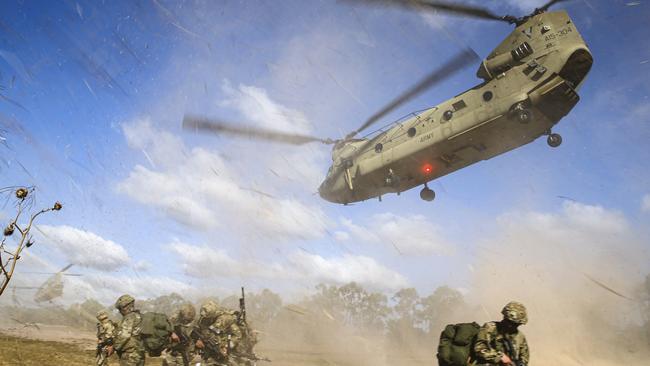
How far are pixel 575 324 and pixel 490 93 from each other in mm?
17768

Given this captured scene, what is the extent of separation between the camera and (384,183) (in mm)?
14391

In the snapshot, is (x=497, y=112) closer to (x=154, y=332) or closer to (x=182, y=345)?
(x=182, y=345)

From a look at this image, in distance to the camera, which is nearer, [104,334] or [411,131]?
[104,334]

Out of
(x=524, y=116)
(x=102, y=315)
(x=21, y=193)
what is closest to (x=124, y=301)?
(x=102, y=315)

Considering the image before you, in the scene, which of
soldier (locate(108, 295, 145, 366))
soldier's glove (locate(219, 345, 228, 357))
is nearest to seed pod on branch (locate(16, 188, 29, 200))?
soldier (locate(108, 295, 145, 366))

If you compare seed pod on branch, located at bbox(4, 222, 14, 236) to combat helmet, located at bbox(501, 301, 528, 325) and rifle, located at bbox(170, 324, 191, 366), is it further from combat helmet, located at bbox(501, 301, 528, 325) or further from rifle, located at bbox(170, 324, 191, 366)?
combat helmet, located at bbox(501, 301, 528, 325)

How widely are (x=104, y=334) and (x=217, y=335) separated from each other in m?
1.90

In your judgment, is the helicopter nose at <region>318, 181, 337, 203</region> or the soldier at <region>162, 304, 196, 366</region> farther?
the helicopter nose at <region>318, 181, 337, 203</region>

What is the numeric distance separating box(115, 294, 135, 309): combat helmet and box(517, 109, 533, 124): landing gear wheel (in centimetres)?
1049

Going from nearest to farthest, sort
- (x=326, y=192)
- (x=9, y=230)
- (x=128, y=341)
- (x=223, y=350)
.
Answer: (x=9, y=230) < (x=128, y=341) < (x=223, y=350) < (x=326, y=192)

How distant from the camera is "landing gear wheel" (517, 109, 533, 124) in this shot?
10.7 metres

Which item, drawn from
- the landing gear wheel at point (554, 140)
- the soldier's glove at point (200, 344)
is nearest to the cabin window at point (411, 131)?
the landing gear wheel at point (554, 140)

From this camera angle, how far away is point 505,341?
480 cm

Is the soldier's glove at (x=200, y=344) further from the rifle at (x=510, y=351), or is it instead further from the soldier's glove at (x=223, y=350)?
the rifle at (x=510, y=351)
